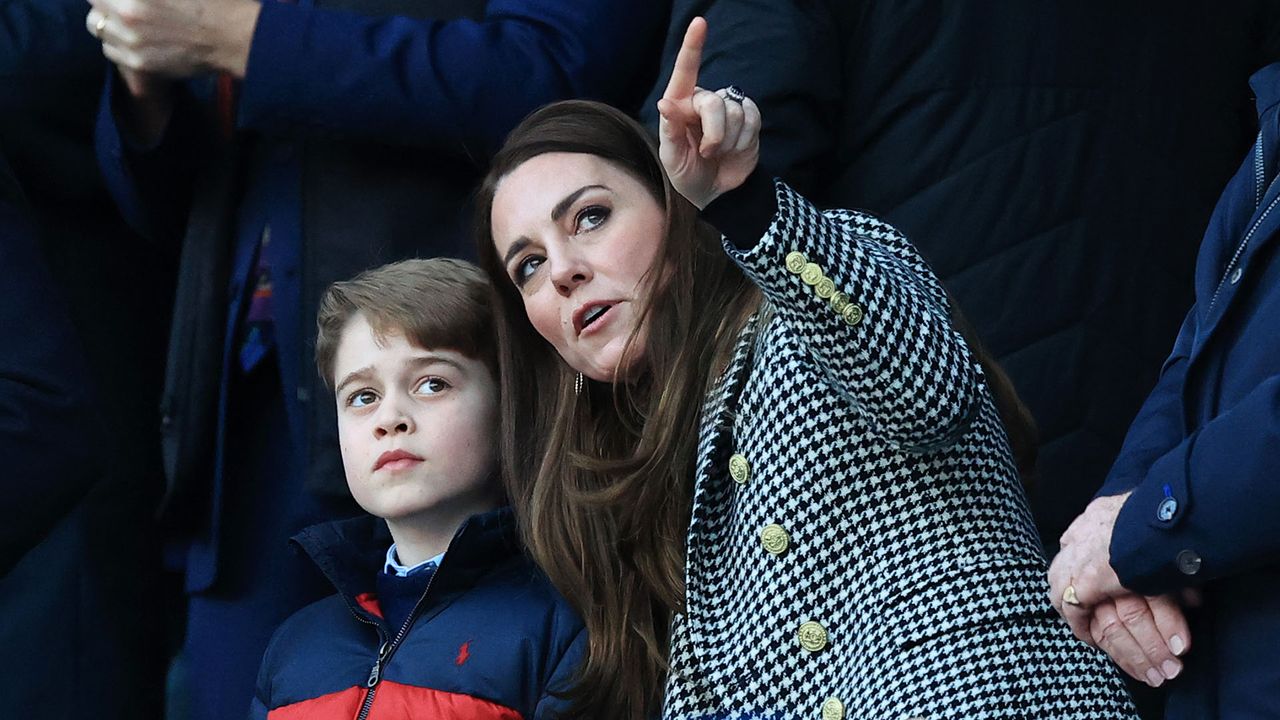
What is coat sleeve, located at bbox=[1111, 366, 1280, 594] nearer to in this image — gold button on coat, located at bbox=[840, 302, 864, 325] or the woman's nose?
gold button on coat, located at bbox=[840, 302, 864, 325]

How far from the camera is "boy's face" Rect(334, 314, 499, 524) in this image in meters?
2.70

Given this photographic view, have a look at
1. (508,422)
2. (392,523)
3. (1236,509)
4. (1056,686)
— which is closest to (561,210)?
(508,422)

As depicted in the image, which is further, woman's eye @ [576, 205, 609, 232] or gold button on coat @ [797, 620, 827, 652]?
woman's eye @ [576, 205, 609, 232]

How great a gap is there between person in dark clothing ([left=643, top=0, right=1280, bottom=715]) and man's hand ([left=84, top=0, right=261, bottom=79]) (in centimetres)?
65

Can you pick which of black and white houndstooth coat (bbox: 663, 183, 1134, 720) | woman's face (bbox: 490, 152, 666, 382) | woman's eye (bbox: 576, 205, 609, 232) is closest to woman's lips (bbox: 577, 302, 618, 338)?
woman's face (bbox: 490, 152, 666, 382)

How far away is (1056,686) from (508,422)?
36.5 inches

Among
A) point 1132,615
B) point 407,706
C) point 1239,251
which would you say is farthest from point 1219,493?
point 407,706

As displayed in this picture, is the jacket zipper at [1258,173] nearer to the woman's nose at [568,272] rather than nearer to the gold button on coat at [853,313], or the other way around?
the gold button on coat at [853,313]

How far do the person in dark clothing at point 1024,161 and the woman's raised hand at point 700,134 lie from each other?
69cm

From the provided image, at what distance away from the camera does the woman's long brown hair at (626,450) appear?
243 centimetres

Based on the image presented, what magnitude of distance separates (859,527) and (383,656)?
812mm

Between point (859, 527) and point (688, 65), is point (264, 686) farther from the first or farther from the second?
point (688, 65)

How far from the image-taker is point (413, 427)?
2.72 meters

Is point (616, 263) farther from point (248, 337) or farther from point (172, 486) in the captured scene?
point (172, 486)
